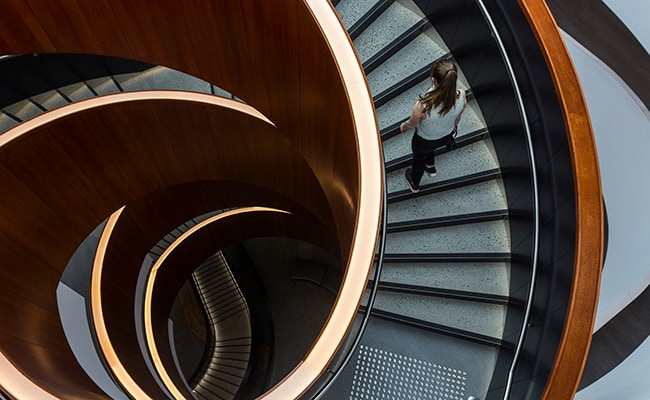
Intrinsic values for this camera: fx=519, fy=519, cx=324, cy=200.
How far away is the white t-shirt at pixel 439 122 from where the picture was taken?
4.27 m

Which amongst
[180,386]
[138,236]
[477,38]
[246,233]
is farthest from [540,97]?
[246,233]

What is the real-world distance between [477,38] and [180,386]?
770 cm

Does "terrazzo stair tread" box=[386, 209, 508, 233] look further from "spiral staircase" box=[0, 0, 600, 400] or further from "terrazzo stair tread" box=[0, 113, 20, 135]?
"terrazzo stair tread" box=[0, 113, 20, 135]

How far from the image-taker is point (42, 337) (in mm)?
6430

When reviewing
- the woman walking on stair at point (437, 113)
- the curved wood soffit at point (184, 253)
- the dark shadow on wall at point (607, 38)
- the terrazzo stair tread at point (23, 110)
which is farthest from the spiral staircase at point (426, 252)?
the curved wood soffit at point (184, 253)

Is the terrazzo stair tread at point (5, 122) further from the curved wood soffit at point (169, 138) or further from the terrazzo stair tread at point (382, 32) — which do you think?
the terrazzo stair tread at point (382, 32)

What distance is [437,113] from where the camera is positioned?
425 cm

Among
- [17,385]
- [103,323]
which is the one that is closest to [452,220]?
[17,385]

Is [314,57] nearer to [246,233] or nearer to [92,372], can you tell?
[92,372]

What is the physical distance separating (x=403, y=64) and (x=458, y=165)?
50.8 inches

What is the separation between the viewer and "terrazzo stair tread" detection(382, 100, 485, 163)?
5.64 m

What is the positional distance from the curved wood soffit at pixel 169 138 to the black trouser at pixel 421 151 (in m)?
0.57

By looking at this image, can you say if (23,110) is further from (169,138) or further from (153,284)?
(153,284)

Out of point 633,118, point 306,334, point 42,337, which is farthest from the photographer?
point 306,334
